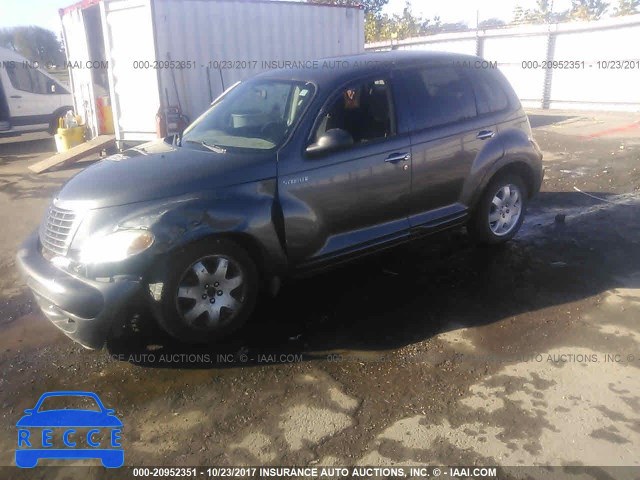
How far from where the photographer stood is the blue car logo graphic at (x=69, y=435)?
9.33ft

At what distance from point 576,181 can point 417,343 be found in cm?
547

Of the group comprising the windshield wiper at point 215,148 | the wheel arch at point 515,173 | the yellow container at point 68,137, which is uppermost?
the windshield wiper at point 215,148

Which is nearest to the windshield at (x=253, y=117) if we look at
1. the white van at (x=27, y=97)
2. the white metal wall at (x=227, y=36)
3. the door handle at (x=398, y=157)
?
the door handle at (x=398, y=157)

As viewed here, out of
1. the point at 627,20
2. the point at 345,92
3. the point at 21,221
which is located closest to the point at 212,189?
the point at 345,92

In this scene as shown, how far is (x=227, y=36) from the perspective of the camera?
370 inches

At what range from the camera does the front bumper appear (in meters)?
3.26

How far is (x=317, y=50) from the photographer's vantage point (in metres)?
10.6

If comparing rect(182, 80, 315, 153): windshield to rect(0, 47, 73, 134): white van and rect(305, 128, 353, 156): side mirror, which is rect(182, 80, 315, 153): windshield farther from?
rect(0, 47, 73, 134): white van

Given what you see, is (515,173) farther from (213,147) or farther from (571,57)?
(571,57)

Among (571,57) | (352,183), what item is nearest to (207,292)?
(352,183)

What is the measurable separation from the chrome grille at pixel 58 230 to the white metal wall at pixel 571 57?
16.3m

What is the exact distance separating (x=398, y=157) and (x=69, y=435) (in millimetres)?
2965

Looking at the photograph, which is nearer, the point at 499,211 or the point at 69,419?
the point at 69,419

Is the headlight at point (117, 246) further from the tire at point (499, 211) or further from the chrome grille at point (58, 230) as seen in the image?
the tire at point (499, 211)
